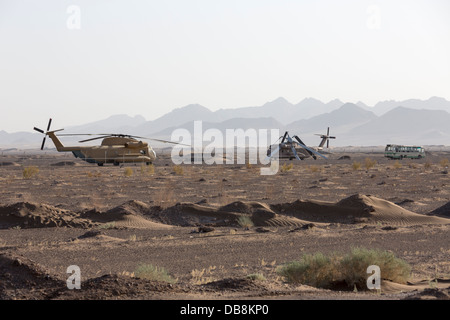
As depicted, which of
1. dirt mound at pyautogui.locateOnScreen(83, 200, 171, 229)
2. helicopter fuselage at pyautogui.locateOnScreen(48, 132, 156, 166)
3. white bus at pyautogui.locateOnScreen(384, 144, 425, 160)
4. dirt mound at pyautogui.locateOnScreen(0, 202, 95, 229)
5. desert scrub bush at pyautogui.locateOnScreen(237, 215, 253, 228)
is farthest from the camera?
white bus at pyautogui.locateOnScreen(384, 144, 425, 160)

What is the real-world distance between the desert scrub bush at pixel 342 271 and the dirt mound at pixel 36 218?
9.96 metres

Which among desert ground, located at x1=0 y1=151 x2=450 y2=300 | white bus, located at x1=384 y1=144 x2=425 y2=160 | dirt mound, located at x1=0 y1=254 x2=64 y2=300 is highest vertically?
white bus, located at x1=384 y1=144 x2=425 y2=160

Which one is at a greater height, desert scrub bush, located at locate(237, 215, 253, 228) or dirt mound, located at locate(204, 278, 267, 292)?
dirt mound, located at locate(204, 278, 267, 292)

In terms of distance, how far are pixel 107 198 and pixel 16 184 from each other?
1108cm

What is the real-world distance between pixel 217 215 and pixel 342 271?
10.3 meters

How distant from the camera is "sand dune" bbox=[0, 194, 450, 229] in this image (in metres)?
19.1

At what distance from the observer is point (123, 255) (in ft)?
45.5

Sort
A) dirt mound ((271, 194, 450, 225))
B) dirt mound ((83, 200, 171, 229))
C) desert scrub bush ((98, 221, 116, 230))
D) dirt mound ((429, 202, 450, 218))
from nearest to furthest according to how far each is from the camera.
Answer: desert scrub bush ((98, 221, 116, 230)) < dirt mound ((83, 200, 171, 229)) < dirt mound ((271, 194, 450, 225)) < dirt mound ((429, 202, 450, 218))

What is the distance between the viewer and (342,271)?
10.5 m

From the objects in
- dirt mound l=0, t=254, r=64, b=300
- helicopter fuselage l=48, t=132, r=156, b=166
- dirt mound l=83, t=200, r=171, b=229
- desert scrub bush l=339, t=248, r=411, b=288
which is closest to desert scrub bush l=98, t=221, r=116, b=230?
dirt mound l=83, t=200, r=171, b=229

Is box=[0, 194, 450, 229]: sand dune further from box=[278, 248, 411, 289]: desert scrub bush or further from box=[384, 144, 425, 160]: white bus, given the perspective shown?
box=[384, 144, 425, 160]: white bus

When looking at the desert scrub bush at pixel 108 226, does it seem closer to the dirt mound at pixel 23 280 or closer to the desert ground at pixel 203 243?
the desert ground at pixel 203 243

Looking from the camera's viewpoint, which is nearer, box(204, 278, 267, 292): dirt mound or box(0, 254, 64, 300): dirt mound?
box(0, 254, 64, 300): dirt mound

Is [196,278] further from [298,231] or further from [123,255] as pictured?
[298,231]
